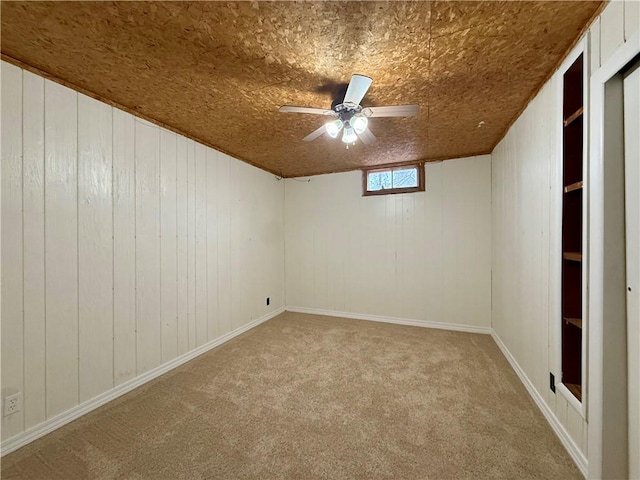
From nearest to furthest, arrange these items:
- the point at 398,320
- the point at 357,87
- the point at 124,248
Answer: the point at 357,87 → the point at 124,248 → the point at 398,320

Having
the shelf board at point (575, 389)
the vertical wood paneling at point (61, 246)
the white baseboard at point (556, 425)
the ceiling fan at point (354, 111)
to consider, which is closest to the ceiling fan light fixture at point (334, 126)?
the ceiling fan at point (354, 111)

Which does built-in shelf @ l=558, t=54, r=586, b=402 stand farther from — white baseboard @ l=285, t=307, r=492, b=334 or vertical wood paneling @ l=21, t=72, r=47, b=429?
vertical wood paneling @ l=21, t=72, r=47, b=429

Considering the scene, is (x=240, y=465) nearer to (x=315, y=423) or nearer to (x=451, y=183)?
(x=315, y=423)

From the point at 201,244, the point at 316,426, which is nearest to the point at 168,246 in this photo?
the point at 201,244

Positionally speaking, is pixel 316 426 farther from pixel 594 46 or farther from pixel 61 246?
pixel 594 46

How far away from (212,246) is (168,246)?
0.58 metres

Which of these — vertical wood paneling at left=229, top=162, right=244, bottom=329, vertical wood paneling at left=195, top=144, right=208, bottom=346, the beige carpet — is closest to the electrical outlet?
the beige carpet

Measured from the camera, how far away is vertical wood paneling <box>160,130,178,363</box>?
2.46m

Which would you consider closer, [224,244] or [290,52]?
[290,52]

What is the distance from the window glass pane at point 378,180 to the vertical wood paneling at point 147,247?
2.85m

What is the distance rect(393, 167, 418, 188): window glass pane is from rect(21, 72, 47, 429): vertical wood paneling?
373 cm

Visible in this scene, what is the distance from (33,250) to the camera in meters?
1.62

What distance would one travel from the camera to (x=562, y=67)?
1546mm

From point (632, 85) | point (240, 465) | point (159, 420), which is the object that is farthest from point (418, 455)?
point (632, 85)
